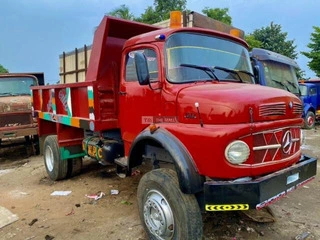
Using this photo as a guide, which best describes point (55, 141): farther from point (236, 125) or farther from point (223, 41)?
point (236, 125)

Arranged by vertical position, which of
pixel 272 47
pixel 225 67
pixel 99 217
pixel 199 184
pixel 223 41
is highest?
pixel 272 47

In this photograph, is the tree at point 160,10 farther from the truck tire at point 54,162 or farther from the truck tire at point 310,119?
the truck tire at point 54,162

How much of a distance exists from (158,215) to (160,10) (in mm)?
33063

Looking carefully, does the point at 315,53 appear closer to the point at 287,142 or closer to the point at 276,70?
the point at 276,70

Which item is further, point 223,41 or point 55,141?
point 55,141

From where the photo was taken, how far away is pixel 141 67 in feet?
11.2

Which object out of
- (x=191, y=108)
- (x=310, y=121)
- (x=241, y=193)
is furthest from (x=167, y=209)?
(x=310, y=121)

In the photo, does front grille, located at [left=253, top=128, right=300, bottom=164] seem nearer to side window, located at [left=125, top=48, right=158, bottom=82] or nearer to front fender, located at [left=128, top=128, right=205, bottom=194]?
front fender, located at [left=128, top=128, right=205, bottom=194]

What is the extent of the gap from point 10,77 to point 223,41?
279 inches

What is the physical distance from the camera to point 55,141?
19.7 ft

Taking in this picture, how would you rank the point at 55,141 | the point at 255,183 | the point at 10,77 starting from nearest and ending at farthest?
the point at 255,183
the point at 55,141
the point at 10,77

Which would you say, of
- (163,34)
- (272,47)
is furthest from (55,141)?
(272,47)

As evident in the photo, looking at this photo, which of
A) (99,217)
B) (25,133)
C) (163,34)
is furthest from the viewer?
(25,133)

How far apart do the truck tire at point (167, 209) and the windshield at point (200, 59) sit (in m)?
1.10
